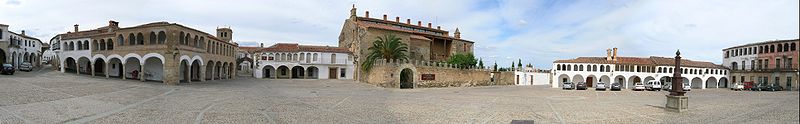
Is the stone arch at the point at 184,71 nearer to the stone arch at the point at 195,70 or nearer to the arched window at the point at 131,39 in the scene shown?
the stone arch at the point at 195,70

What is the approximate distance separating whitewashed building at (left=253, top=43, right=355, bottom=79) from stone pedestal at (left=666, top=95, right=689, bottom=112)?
37697 millimetres

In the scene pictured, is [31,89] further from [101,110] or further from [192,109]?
[192,109]

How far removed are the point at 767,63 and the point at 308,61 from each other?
1929 inches

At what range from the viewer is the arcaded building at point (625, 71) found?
170ft

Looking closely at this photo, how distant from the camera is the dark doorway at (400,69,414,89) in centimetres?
3549

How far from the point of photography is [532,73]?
5991 cm

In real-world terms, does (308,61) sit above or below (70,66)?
above

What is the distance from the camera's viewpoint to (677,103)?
16.8 metres

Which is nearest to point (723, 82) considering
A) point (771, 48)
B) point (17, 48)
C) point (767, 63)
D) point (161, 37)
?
point (767, 63)

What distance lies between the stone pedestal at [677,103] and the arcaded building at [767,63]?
37.2 metres

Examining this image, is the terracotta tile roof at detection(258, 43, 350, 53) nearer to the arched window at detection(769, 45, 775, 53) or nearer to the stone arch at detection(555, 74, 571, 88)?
the stone arch at detection(555, 74, 571, 88)

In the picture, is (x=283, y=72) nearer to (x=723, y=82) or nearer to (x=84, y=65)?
(x=84, y=65)

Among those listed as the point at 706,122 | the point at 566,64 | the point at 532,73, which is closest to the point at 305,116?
the point at 706,122

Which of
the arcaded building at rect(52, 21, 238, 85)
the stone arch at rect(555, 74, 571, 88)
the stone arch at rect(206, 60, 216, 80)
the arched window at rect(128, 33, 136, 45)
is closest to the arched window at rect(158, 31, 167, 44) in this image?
the arcaded building at rect(52, 21, 238, 85)
